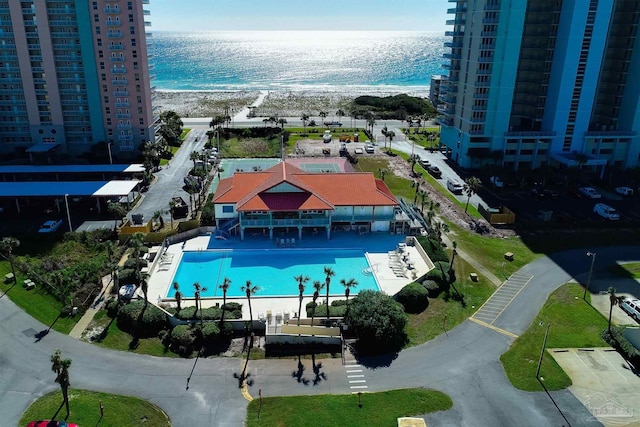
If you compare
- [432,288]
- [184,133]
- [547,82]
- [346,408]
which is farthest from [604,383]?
[184,133]

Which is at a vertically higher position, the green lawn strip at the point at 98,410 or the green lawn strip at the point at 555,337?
the green lawn strip at the point at 555,337

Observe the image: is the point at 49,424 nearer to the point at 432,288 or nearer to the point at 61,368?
the point at 61,368

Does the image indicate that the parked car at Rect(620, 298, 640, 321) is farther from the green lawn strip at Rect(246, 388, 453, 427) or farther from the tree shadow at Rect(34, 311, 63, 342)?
the tree shadow at Rect(34, 311, 63, 342)

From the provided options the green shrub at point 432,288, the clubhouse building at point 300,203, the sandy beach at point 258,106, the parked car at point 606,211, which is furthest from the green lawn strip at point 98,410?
the sandy beach at point 258,106

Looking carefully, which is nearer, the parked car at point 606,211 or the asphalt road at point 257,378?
the asphalt road at point 257,378

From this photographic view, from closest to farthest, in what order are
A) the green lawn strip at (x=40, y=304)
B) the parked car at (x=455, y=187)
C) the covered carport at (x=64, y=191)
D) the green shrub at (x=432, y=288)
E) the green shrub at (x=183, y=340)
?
the green shrub at (x=183, y=340) < the green lawn strip at (x=40, y=304) < the green shrub at (x=432, y=288) < the covered carport at (x=64, y=191) < the parked car at (x=455, y=187)

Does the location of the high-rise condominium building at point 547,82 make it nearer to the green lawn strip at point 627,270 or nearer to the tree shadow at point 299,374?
the green lawn strip at point 627,270
